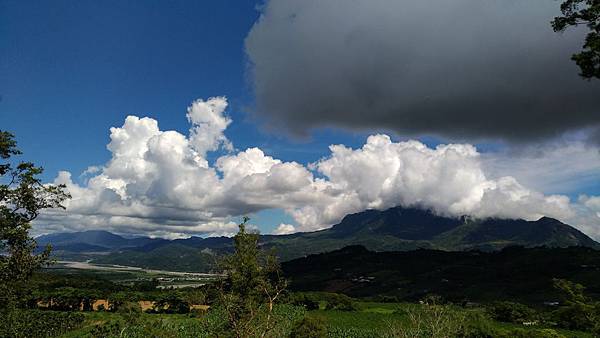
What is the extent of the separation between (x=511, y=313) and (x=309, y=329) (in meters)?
83.8

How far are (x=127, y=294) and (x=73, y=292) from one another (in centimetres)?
2059

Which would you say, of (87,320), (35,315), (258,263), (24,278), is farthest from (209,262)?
(35,315)

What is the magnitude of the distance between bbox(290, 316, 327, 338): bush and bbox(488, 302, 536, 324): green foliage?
257 feet

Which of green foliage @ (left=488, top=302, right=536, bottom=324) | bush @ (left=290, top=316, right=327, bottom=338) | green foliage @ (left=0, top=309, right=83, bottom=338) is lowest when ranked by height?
green foliage @ (left=488, top=302, right=536, bottom=324)

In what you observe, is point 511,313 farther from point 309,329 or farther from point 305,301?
point 309,329

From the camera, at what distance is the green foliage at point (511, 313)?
409ft

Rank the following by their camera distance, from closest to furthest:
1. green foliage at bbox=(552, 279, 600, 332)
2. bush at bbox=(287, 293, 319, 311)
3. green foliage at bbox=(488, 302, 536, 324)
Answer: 1. green foliage at bbox=(552, 279, 600, 332)
2. green foliage at bbox=(488, 302, 536, 324)
3. bush at bbox=(287, 293, 319, 311)

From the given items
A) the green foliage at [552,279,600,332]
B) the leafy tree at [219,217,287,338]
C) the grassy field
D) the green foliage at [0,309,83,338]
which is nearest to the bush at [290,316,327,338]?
the grassy field

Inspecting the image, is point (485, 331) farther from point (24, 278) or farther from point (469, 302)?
point (469, 302)

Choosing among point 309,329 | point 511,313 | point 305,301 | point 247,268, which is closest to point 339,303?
point 305,301

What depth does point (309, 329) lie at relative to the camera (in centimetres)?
7500

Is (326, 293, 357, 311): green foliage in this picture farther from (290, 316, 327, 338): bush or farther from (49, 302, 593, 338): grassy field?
(290, 316, 327, 338): bush

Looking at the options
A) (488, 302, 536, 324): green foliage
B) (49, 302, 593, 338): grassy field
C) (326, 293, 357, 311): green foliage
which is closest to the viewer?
(49, 302, 593, 338): grassy field

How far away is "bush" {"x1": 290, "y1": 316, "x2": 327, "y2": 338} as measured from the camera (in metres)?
73.4
